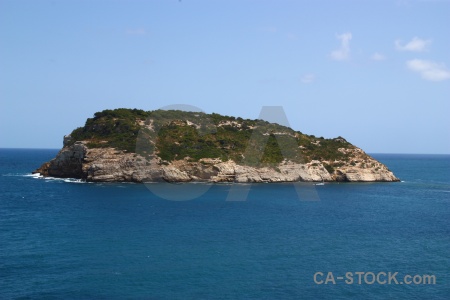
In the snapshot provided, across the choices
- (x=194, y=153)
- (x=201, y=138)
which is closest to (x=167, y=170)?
(x=194, y=153)

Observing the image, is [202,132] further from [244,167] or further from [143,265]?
[143,265]

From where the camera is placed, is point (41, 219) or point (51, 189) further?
point (51, 189)

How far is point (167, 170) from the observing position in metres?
82.7

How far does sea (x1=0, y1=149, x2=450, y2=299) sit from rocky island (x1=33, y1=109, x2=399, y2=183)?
1649 cm

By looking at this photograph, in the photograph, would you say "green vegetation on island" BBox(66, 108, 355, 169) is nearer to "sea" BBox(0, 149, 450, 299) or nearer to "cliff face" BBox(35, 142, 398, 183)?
"cliff face" BBox(35, 142, 398, 183)

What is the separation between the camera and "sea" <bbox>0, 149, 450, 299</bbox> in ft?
94.8

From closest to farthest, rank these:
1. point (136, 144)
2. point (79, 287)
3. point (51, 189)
A: point (79, 287) → point (51, 189) → point (136, 144)

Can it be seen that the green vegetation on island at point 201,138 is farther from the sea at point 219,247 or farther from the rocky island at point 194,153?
the sea at point 219,247

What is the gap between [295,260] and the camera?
3466 cm

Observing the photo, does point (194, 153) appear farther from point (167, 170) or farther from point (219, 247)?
point (219, 247)

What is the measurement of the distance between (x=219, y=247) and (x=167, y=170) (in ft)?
151

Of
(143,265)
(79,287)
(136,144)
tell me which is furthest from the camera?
(136,144)

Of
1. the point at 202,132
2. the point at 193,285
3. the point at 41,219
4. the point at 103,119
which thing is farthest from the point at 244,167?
the point at 193,285

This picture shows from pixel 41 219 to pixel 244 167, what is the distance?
4548 cm
